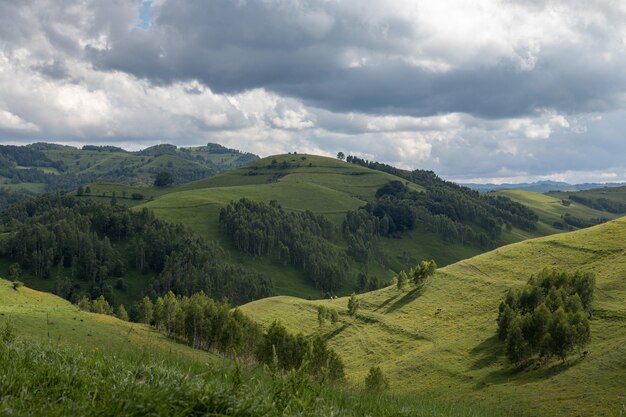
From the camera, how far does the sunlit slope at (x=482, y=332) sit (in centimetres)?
7850

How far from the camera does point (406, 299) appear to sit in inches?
6329

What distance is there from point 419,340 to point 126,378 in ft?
421

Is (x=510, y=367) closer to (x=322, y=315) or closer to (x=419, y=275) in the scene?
(x=322, y=315)

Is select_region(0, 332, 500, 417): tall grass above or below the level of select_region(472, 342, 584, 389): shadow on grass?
above

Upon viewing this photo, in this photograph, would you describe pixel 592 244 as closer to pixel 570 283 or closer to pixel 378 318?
pixel 570 283

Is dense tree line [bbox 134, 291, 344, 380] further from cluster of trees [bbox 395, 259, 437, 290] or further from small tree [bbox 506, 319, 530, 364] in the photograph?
cluster of trees [bbox 395, 259, 437, 290]

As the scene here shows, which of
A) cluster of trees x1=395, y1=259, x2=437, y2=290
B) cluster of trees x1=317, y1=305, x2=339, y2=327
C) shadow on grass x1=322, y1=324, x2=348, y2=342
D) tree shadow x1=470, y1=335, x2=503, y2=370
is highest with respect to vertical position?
cluster of trees x1=395, y1=259, x2=437, y2=290

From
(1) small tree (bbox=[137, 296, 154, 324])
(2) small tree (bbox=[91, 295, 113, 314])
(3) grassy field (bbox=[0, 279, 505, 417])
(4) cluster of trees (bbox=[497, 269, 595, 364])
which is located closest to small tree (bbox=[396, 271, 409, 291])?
(4) cluster of trees (bbox=[497, 269, 595, 364])

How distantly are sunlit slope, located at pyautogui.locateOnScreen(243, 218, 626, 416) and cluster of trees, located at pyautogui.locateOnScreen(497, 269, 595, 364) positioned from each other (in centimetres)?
320

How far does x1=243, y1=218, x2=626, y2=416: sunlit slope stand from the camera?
258ft

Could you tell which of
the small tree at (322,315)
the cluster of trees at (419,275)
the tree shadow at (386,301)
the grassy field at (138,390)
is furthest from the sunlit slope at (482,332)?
the grassy field at (138,390)

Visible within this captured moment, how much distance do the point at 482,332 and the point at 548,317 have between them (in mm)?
28604

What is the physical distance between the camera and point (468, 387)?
3792 inches

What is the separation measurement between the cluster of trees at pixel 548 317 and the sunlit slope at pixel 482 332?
10.5 ft
